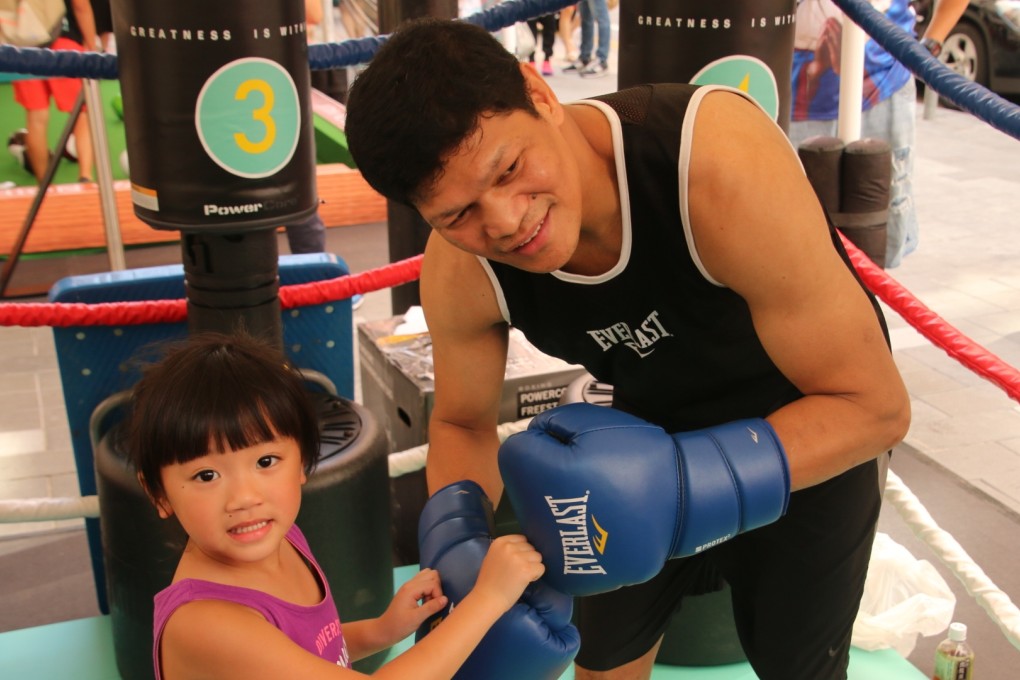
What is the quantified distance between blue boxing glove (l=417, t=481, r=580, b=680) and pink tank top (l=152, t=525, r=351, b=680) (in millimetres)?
126

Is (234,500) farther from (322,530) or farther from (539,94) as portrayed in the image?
(322,530)

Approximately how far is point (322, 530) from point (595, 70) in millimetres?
8802

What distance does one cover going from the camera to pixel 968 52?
8.13 meters

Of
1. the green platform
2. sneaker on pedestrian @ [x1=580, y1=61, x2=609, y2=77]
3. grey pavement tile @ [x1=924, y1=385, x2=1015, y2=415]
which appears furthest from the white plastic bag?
sneaker on pedestrian @ [x1=580, y1=61, x2=609, y2=77]

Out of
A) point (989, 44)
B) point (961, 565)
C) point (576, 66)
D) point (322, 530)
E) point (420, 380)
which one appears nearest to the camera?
point (322, 530)

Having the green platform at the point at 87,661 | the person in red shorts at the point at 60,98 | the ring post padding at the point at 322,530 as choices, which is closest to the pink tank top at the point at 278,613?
the ring post padding at the point at 322,530

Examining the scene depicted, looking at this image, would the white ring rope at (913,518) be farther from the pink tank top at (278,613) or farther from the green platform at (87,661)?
the pink tank top at (278,613)

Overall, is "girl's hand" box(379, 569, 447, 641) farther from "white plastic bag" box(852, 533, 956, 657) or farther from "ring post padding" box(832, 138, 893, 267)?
"ring post padding" box(832, 138, 893, 267)

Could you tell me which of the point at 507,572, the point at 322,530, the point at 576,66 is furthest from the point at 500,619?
the point at 576,66

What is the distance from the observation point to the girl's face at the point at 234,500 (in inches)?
51.7

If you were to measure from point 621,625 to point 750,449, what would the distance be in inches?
18.2

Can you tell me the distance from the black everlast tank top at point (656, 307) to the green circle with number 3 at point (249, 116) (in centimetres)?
66

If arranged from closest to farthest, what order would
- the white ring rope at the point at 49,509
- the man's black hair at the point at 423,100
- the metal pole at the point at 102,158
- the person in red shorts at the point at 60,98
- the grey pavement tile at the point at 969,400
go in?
the man's black hair at the point at 423,100
the white ring rope at the point at 49,509
the metal pole at the point at 102,158
the grey pavement tile at the point at 969,400
the person in red shorts at the point at 60,98

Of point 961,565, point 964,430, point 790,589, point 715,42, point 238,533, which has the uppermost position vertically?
point 715,42
